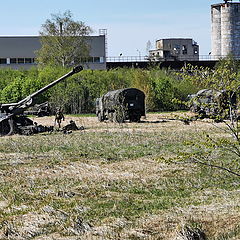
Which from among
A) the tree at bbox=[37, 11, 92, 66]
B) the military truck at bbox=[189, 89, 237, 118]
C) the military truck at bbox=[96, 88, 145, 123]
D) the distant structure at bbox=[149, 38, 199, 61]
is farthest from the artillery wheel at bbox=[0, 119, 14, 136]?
the distant structure at bbox=[149, 38, 199, 61]

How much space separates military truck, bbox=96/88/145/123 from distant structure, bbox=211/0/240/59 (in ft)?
168

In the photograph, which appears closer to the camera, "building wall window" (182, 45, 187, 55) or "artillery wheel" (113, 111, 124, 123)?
"artillery wheel" (113, 111, 124, 123)

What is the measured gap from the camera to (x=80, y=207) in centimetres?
972

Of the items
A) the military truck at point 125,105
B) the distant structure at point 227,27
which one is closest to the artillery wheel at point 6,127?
the military truck at point 125,105

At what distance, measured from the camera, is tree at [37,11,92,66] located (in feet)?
212

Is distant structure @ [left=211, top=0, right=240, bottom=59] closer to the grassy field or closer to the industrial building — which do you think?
the industrial building

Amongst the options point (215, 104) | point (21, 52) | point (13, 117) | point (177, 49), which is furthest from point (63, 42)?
point (215, 104)

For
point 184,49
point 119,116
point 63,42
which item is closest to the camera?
point 119,116

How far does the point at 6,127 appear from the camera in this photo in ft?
80.4

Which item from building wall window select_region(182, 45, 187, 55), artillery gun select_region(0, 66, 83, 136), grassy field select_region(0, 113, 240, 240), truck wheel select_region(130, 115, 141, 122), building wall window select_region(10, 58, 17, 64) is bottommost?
truck wheel select_region(130, 115, 141, 122)

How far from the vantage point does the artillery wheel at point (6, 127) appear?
2431 cm

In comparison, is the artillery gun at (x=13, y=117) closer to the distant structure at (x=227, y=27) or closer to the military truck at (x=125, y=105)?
the military truck at (x=125, y=105)

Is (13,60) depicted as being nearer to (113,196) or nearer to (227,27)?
(227,27)

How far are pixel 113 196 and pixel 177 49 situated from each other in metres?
78.2
